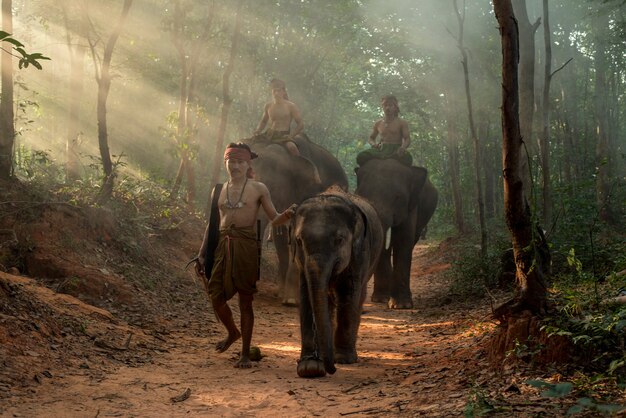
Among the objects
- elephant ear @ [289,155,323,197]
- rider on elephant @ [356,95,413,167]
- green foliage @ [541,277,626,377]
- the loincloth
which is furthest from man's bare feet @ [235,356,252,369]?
rider on elephant @ [356,95,413,167]

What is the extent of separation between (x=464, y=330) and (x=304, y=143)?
5.56 m

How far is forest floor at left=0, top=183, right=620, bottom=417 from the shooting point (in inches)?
176

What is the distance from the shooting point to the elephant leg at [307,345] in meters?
5.55

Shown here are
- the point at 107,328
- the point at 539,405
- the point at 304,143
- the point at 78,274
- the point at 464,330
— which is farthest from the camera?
the point at 304,143

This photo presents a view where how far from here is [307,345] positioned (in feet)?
19.1

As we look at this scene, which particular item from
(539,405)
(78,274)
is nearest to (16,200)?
(78,274)

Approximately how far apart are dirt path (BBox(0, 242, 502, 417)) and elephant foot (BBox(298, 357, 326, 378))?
7 cm

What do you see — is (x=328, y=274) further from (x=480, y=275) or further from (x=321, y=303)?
(x=480, y=275)

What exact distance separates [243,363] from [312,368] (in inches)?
34.9

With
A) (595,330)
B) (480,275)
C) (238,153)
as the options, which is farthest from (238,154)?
(480,275)

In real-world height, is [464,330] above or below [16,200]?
below

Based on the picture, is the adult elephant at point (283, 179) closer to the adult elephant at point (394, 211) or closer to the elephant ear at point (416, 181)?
the adult elephant at point (394, 211)

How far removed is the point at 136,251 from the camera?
33.6 ft

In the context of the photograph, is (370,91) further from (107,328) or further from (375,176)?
(107,328)
